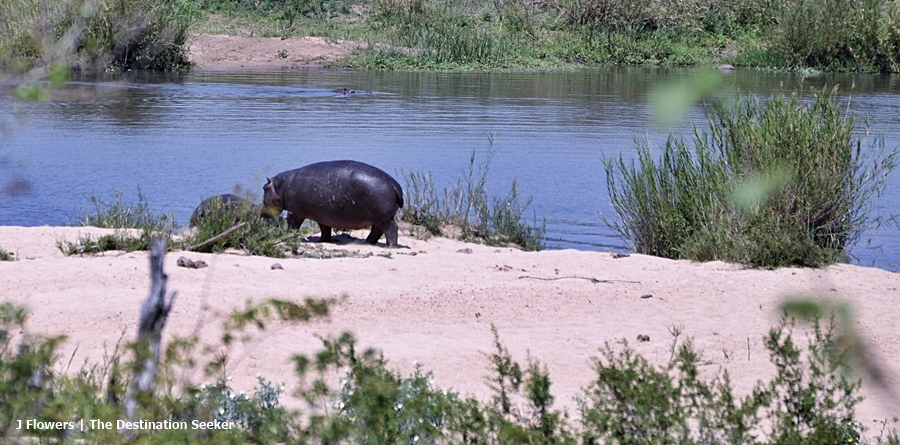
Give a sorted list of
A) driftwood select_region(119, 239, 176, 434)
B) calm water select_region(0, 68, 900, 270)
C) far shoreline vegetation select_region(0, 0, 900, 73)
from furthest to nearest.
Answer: far shoreline vegetation select_region(0, 0, 900, 73) → calm water select_region(0, 68, 900, 270) → driftwood select_region(119, 239, 176, 434)

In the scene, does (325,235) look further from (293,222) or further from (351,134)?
(351,134)

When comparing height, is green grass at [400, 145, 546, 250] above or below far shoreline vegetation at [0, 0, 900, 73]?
below

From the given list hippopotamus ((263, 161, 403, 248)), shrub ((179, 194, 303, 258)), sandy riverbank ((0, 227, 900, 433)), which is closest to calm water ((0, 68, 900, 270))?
shrub ((179, 194, 303, 258))

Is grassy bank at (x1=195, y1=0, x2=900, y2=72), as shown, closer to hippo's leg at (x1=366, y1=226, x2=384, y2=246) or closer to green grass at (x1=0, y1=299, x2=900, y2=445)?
hippo's leg at (x1=366, y1=226, x2=384, y2=246)

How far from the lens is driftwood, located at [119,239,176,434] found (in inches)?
129

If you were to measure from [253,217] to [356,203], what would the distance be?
4.48 ft

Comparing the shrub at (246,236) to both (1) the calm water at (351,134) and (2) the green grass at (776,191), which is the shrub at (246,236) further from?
(2) the green grass at (776,191)

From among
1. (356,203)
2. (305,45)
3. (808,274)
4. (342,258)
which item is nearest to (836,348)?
(808,274)

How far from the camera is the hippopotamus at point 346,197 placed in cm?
952

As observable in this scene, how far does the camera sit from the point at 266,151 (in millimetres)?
15539

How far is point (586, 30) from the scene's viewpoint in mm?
34875

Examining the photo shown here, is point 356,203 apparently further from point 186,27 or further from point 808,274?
point 186,27

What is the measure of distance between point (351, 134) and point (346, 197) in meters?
7.74

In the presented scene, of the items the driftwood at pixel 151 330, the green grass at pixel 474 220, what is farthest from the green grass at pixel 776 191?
the driftwood at pixel 151 330
